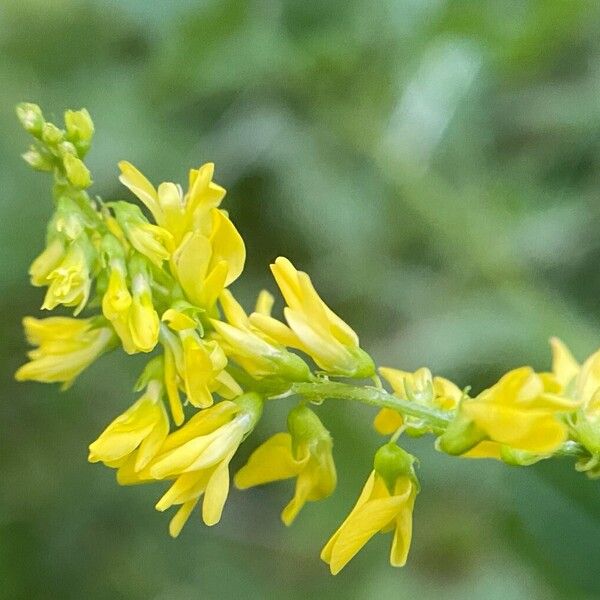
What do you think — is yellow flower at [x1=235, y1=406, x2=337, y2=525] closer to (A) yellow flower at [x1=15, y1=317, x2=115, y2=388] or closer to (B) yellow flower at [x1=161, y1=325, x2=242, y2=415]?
(B) yellow flower at [x1=161, y1=325, x2=242, y2=415]

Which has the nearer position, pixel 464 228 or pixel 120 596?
pixel 464 228

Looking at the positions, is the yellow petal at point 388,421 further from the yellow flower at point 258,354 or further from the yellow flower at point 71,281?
the yellow flower at point 71,281

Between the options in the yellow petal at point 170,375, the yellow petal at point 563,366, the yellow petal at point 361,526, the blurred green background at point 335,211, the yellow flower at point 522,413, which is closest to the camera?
the yellow flower at point 522,413

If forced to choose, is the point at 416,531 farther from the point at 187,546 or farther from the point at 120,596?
the point at 120,596

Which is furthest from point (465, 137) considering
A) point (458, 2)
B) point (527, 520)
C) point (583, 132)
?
point (527, 520)

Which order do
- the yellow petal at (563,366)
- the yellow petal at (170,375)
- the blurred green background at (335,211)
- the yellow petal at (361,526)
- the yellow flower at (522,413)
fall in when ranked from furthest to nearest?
the blurred green background at (335,211) < the yellow petal at (563,366) < the yellow petal at (170,375) < the yellow petal at (361,526) < the yellow flower at (522,413)

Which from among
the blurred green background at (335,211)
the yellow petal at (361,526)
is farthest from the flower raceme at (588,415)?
the blurred green background at (335,211)

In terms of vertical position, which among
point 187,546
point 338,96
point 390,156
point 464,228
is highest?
point 338,96
